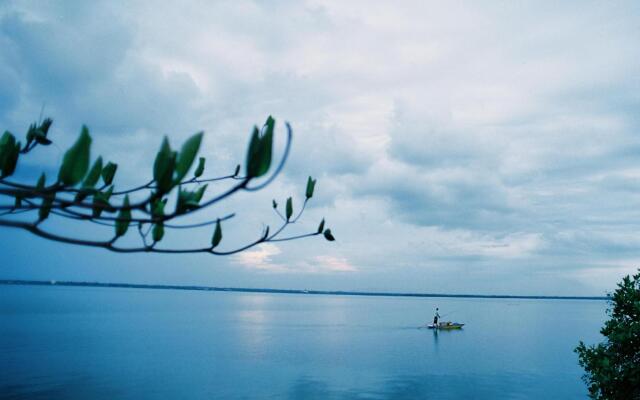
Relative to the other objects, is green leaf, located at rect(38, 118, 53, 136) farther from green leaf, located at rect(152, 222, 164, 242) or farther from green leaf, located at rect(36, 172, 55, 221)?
green leaf, located at rect(152, 222, 164, 242)

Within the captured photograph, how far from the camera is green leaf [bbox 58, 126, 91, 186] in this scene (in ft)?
3.65

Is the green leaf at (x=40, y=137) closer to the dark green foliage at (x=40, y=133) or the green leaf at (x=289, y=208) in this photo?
the dark green foliage at (x=40, y=133)

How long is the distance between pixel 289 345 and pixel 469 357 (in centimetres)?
1672

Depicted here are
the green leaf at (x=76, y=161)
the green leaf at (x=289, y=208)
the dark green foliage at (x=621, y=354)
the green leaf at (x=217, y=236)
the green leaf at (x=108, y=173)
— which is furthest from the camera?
the dark green foliage at (x=621, y=354)

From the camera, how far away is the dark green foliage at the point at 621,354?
9.13 metres

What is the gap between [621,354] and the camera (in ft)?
31.1

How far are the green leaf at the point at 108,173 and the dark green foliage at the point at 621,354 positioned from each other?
997 centimetres

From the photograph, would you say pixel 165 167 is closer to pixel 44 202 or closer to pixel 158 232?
pixel 158 232

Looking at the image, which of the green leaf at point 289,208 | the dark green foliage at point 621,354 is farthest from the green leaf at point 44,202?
the dark green foliage at point 621,354

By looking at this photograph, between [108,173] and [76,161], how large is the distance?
1121 mm

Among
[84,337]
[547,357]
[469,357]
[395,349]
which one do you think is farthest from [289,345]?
[547,357]

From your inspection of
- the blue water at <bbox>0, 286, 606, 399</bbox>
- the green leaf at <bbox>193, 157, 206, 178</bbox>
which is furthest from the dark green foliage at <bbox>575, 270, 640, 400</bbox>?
the blue water at <bbox>0, 286, 606, 399</bbox>

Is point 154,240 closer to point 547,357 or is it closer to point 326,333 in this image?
point 547,357

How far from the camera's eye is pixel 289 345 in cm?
4738
